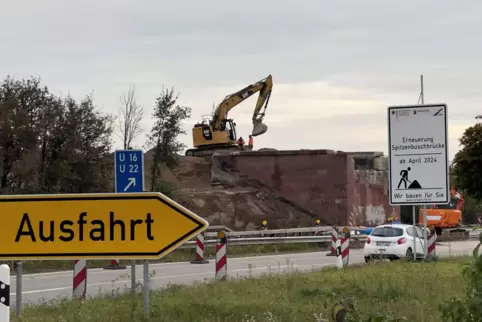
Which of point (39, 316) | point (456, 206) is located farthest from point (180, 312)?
point (456, 206)

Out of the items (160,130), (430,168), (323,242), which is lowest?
(323,242)

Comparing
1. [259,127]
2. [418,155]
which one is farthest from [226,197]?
[418,155]

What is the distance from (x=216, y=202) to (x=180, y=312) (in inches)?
1328

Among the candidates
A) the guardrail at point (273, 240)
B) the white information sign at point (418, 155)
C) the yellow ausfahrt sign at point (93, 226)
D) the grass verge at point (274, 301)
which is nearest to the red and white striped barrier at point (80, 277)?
the grass verge at point (274, 301)

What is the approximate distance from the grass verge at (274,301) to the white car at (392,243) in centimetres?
1090

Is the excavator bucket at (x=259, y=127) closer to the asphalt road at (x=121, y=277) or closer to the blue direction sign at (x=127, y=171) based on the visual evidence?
the asphalt road at (x=121, y=277)

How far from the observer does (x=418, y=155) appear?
14.3 meters

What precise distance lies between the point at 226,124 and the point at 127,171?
32070mm

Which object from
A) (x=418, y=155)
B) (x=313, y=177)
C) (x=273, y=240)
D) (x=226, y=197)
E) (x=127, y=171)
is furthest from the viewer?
(x=313, y=177)

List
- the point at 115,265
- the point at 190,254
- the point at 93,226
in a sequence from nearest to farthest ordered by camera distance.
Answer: the point at 93,226, the point at 115,265, the point at 190,254

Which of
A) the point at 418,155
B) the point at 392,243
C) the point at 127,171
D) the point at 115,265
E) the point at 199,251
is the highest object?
the point at 418,155

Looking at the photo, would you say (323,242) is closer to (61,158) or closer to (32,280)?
(61,158)

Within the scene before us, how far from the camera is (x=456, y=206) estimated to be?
50.7m

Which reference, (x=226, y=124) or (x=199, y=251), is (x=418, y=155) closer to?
(x=199, y=251)
